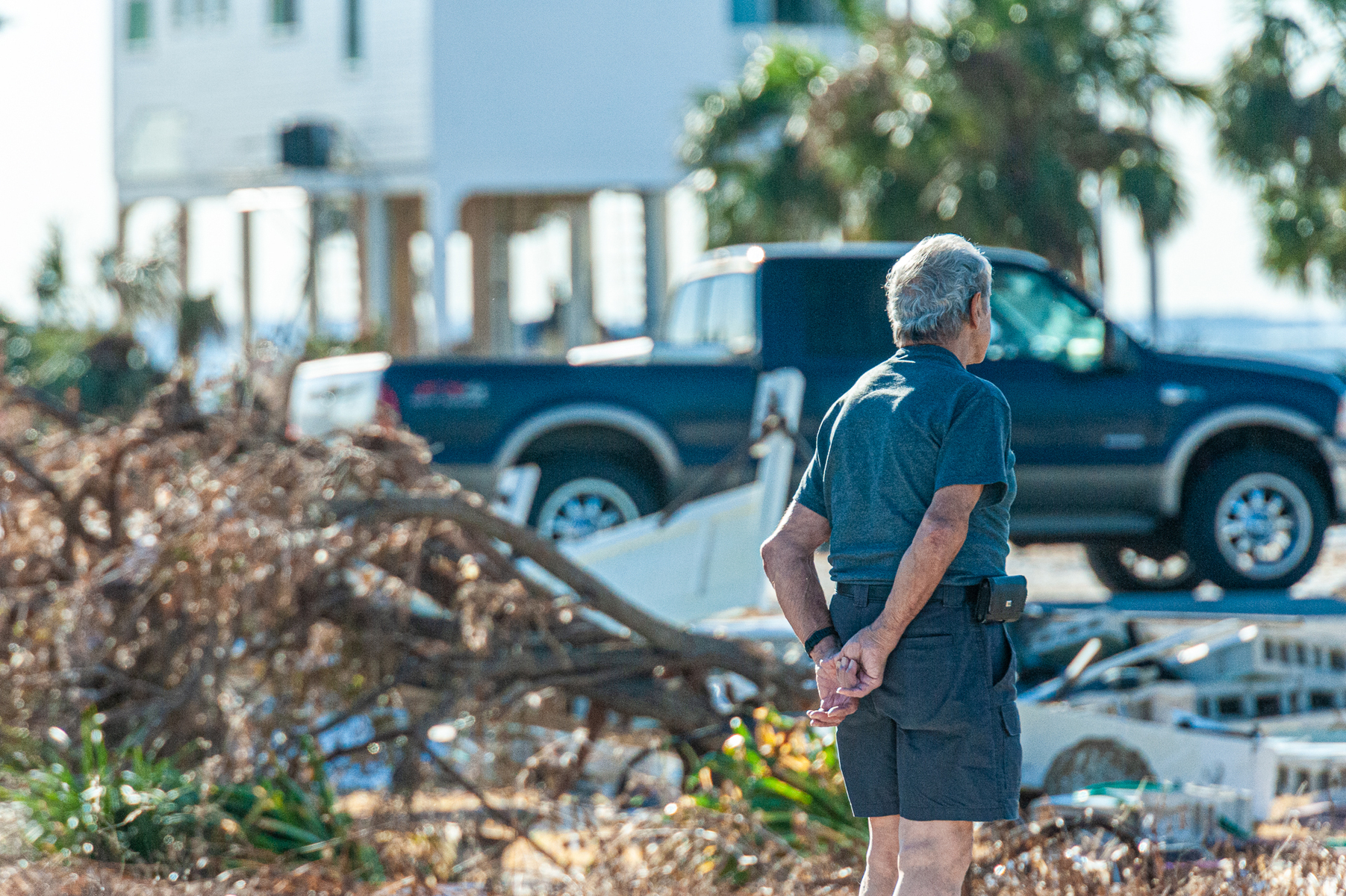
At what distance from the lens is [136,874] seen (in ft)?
15.7

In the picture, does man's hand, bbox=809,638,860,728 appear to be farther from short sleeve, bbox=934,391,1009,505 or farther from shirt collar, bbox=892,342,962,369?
shirt collar, bbox=892,342,962,369

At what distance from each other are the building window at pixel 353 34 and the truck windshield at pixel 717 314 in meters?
11.4

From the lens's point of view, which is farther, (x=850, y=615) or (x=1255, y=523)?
(x=1255, y=523)

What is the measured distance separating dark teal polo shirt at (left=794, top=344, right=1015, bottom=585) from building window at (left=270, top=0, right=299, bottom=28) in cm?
1916

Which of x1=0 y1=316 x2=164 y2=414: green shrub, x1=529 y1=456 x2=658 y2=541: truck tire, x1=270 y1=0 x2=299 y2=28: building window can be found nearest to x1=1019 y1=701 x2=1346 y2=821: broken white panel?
x1=529 y1=456 x2=658 y2=541: truck tire

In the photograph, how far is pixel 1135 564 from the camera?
10.5 meters

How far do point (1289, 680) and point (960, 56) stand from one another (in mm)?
10608

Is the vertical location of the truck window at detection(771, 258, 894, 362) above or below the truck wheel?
above

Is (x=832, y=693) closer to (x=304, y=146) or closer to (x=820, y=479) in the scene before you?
(x=820, y=479)

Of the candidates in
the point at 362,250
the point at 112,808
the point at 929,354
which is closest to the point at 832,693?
the point at 929,354

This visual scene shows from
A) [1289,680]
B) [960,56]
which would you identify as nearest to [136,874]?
[1289,680]

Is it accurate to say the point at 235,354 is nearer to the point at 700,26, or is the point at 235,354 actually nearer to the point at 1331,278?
the point at 700,26

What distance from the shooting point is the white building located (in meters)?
19.1

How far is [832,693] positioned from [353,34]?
1851 cm
